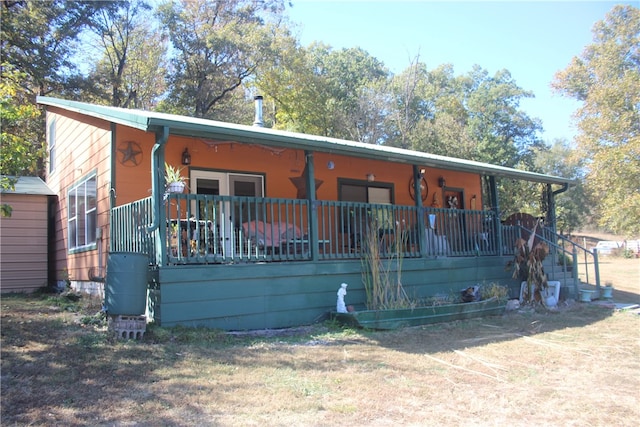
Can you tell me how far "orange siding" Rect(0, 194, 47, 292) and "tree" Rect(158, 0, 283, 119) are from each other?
38.2 ft

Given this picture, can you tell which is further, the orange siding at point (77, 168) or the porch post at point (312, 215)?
the orange siding at point (77, 168)

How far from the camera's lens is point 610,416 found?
3.88 m

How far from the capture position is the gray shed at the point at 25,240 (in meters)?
11.4

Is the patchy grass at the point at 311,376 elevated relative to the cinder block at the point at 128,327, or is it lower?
lower

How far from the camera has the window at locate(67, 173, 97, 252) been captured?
9.20m

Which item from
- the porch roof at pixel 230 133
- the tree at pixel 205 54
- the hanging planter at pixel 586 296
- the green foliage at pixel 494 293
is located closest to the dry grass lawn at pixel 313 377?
the green foliage at pixel 494 293

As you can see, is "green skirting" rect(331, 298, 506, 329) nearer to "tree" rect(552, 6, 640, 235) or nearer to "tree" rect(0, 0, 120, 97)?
"tree" rect(552, 6, 640, 235)

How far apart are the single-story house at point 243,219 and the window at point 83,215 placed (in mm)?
48

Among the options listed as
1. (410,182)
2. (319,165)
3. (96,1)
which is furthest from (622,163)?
(96,1)

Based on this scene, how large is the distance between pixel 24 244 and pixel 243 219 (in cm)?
647

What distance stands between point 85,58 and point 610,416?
23.2 metres

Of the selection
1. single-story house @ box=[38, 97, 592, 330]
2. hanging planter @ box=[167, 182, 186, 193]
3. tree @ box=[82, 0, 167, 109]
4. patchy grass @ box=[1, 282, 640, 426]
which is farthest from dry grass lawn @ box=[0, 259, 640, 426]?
tree @ box=[82, 0, 167, 109]

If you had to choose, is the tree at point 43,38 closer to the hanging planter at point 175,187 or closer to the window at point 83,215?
the window at point 83,215

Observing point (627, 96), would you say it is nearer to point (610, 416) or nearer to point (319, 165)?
point (319, 165)
